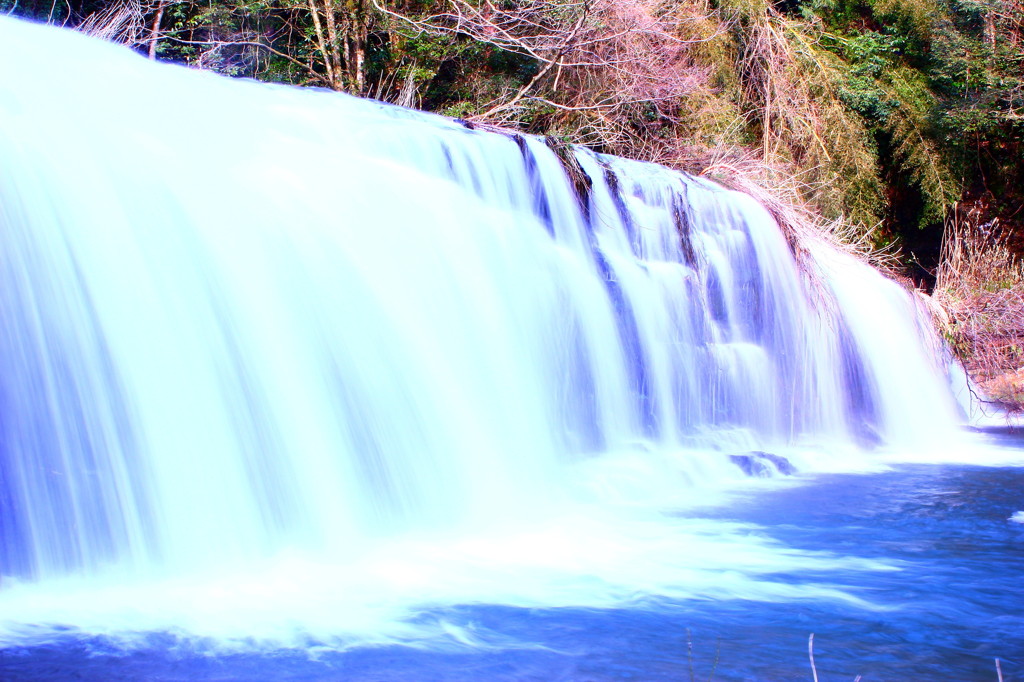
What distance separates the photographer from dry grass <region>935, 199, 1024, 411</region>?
10562 millimetres

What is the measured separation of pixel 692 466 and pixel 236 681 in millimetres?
4030

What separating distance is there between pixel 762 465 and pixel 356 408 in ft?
9.63

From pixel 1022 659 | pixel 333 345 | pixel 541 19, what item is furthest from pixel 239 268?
pixel 541 19

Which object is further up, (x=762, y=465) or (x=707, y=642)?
(x=762, y=465)

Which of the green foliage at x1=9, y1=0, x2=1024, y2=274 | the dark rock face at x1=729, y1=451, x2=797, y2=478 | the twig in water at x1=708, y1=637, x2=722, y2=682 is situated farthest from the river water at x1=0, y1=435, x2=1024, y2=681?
the green foliage at x1=9, y1=0, x2=1024, y2=274

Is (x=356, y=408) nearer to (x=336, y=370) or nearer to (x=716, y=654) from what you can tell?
(x=336, y=370)

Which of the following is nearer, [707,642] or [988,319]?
[707,642]

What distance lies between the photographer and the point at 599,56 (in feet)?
38.6

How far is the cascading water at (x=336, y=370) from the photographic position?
3602 mm

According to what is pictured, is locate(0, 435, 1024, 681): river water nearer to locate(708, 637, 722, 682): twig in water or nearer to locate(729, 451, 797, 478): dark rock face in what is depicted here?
locate(708, 637, 722, 682): twig in water

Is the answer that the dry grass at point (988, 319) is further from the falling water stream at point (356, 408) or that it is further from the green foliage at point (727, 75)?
the falling water stream at point (356, 408)

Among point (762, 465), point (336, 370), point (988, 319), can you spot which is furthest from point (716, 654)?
point (988, 319)

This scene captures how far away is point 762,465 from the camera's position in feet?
21.2

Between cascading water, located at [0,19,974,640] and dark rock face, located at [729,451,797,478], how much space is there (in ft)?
0.10
